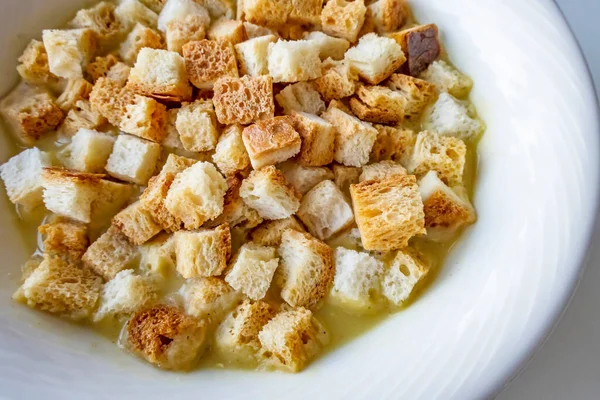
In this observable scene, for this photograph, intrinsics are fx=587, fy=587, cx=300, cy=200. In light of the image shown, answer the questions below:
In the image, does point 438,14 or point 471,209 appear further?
point 438,14

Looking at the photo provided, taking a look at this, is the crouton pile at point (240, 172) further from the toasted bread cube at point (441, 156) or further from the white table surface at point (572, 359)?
the white table surface at point (572, 359)

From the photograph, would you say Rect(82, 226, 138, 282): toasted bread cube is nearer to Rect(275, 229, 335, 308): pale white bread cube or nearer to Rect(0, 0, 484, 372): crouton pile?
Rect(0, 0, 484, 372): crouton pile

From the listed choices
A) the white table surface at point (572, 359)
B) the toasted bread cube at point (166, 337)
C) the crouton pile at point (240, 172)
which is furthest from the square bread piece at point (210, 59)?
the white table surface at point (572, 359)

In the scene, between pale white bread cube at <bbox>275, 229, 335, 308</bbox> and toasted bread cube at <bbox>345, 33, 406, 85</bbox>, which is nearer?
pale white bread cube at <bbox>275, 229, 335, 308</bbox>

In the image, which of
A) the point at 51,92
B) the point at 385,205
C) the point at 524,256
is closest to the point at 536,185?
the point at 524,256

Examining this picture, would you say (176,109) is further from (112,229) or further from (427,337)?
(427,337)

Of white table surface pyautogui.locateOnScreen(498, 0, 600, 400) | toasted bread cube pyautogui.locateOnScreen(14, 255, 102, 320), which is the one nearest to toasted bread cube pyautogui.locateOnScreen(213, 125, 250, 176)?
toasted bread cube pyautogui.locateOnScreen(14, 255, 102, 320)
